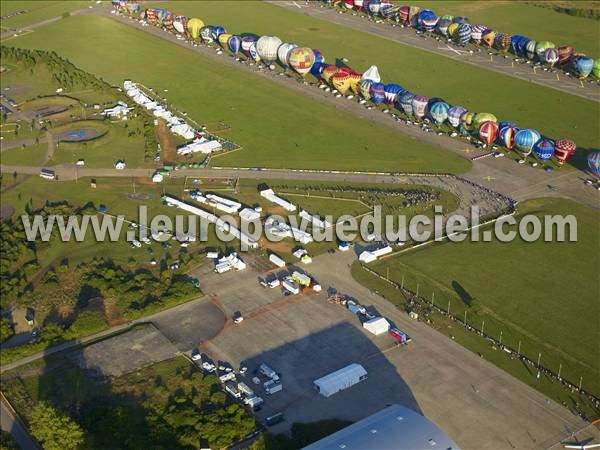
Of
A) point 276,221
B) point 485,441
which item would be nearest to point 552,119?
point 276,221

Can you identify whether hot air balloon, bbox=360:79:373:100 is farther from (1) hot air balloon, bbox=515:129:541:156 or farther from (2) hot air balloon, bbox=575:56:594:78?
(2) hot air balloon, bbox=575:56:594:78

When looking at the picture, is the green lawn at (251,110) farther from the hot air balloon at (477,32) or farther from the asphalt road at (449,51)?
the hot air balloon at (477,32)

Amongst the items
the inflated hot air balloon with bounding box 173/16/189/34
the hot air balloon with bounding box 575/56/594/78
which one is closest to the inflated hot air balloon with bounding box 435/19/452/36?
the hot air balloon with bounding box 575/56/594/78

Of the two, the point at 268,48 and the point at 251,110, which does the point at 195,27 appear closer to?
the point at 268,48

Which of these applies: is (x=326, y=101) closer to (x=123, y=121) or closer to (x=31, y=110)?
(x=123, y=121)

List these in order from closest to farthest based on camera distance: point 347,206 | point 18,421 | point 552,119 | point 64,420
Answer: point 64,420, point 18,421, point 347,206, point 552,119

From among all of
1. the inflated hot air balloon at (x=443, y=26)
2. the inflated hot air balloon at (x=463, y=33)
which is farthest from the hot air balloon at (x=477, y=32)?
the inflated hot air balloon at (x=443, y=26)

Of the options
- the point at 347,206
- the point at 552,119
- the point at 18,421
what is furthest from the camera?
the point at 552,119

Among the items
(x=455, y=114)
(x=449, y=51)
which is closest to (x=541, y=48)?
(x=449, y=51)
